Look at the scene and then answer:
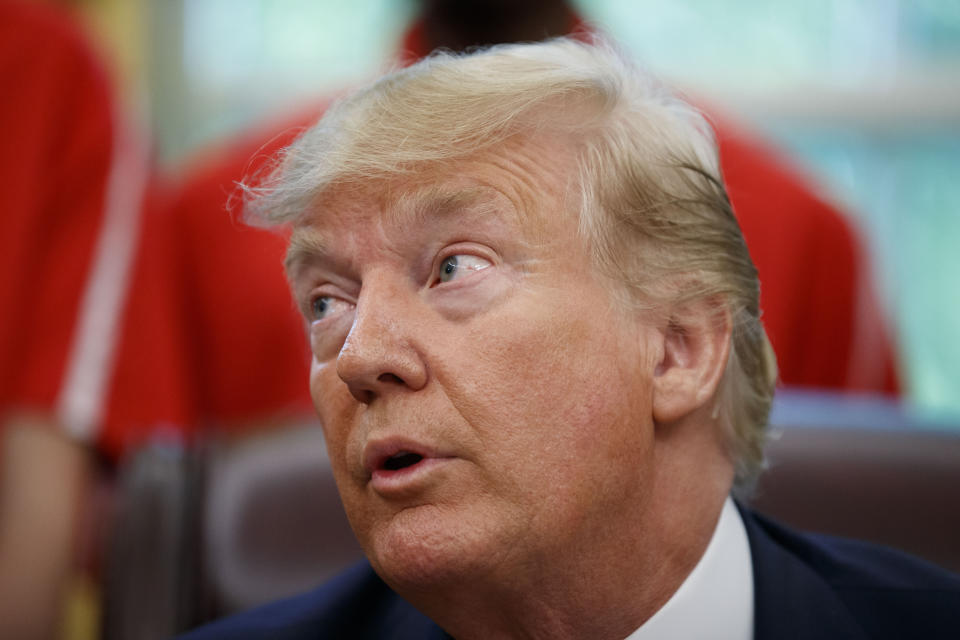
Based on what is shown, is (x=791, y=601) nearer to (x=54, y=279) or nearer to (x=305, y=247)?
(x=305, y=247)

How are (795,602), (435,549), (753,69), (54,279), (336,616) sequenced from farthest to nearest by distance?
1. (753,69)
2. (54,279)
3. (336,616)
4. (795,602)
5. (435,549)

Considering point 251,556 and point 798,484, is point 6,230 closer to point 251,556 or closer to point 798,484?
point 251,556

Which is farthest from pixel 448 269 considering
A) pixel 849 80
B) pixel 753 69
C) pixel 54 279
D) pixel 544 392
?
pixel 849 80

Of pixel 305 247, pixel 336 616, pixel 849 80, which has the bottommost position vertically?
pixel 849 80

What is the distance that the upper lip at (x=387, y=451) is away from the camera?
0.93 m

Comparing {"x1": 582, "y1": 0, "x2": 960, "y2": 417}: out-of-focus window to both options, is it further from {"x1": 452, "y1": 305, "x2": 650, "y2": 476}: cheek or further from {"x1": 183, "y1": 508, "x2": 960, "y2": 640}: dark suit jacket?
{"x1": 452, "y1": 305, "x2": 650, "y2": 476}: cheek

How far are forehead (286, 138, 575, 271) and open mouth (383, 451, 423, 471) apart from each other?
18 centimetres

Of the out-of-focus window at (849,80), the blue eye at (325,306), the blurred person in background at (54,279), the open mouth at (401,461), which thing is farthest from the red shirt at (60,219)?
the out-of-focus window at (849,80)

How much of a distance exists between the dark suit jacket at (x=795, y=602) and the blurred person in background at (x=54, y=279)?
59 centimetres

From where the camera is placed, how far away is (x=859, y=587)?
1.06 meters

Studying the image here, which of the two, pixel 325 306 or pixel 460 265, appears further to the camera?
pixel 325 306

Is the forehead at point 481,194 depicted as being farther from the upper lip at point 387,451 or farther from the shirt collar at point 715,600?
the shirt collar at point 715,600

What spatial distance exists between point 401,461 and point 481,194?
9.1 inches

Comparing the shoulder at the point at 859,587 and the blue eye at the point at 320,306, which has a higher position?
the blue eye at the point at 320,306
